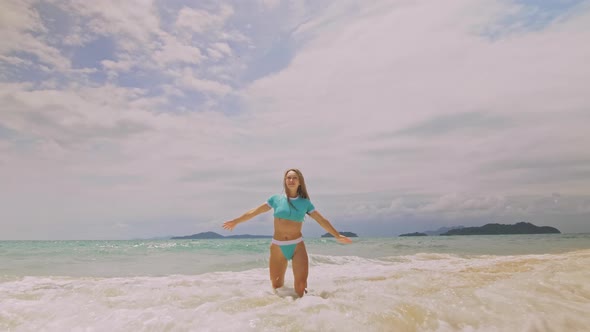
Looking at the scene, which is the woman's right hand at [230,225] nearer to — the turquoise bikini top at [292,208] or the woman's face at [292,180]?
the turquoise bikini top at [292,208]

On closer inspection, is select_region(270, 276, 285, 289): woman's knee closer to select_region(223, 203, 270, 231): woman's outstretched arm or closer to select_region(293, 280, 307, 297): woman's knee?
select_region(293, 280, 307, 297): woman's knee

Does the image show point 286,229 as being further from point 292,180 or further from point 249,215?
point 292,180

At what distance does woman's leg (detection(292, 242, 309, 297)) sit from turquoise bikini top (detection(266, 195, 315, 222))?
1.76 feet

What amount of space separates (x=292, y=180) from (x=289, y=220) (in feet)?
2.44

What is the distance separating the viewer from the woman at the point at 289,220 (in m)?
6.95

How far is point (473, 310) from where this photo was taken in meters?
5.05

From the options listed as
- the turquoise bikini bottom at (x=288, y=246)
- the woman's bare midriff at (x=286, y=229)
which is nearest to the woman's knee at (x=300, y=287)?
the turquoise bikini bottom at (x=288, y=246)

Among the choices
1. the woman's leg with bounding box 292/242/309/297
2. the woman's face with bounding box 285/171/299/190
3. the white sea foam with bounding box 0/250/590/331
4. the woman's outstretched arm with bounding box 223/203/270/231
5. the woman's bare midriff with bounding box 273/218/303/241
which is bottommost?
the white sea foam with bounding box 0/250/590/331

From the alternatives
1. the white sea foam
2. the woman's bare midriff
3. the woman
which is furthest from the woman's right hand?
the white sea foam

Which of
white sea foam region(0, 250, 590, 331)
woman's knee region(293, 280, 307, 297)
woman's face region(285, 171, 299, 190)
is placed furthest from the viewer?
woman's face region(285, 171, 299, 190)

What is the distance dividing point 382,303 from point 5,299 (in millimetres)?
6137

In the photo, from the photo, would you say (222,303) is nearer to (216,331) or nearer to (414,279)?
(216,331)

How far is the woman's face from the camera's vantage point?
6.93m

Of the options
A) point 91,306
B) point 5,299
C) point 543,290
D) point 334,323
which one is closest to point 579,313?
point 543,290
